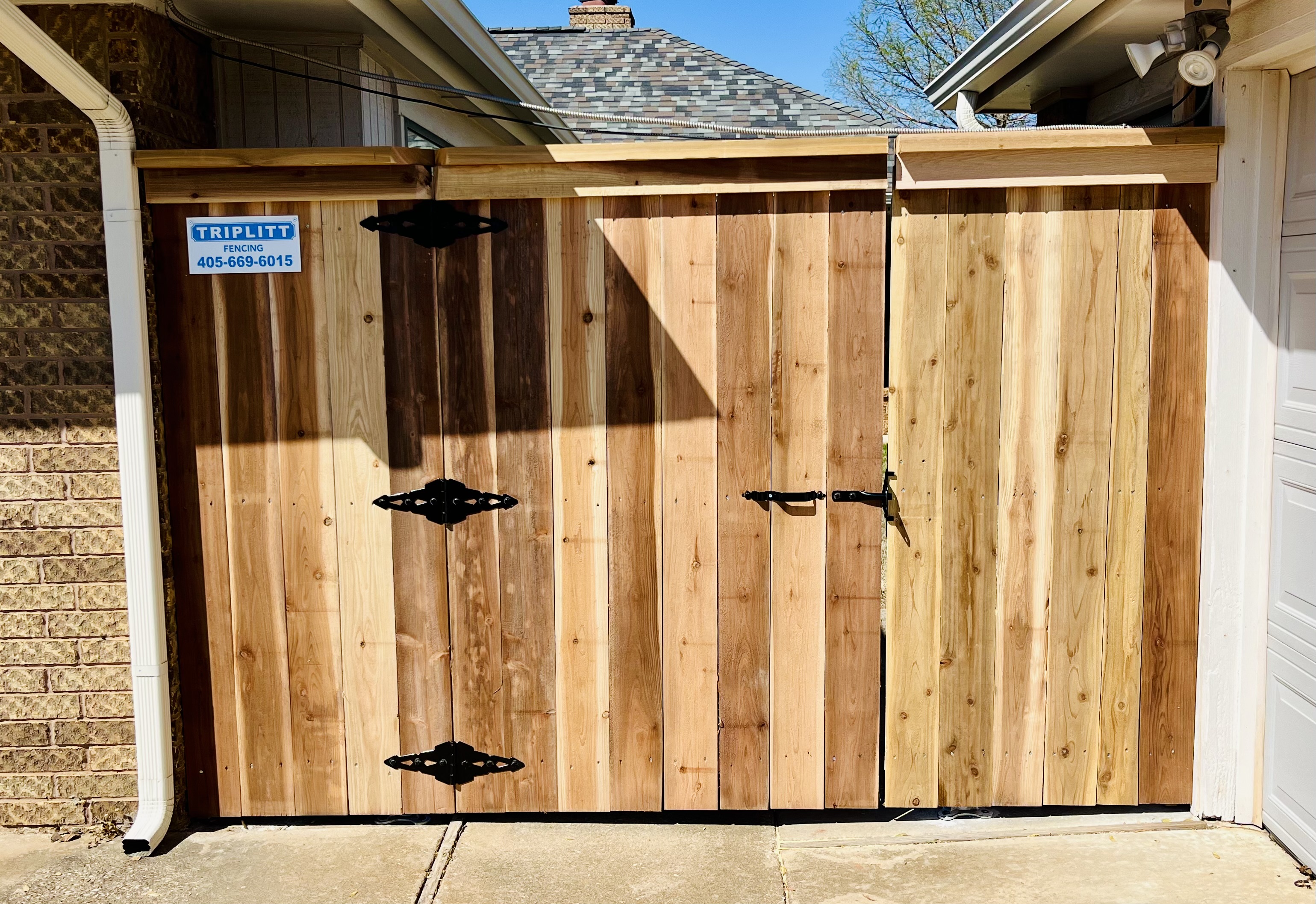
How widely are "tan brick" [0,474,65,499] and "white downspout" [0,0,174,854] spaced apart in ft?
0.68

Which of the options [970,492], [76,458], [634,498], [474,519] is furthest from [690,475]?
[76,458]

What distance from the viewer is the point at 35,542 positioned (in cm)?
351

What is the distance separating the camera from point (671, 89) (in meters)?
8.79

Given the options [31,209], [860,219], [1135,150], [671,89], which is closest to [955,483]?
[860,219]

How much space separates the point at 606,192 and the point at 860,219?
761 mm

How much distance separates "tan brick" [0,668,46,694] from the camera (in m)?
3.55

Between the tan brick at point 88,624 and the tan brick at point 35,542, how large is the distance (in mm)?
200

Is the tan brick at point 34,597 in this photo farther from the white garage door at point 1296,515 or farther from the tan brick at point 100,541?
the white garage door at point 1296,515

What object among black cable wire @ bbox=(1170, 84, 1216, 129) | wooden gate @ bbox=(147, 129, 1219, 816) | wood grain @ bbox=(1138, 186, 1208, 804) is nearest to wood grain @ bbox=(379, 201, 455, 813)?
wooden gate @ bbox=(147, 129, 1219, 816)

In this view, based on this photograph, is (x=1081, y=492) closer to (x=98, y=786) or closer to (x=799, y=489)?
(x=799, y=489)

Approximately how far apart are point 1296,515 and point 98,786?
146 inches

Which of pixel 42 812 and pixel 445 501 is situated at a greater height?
pixel 445 501

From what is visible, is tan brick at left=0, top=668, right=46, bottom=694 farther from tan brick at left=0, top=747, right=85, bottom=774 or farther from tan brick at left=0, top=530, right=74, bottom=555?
tan brick at left=0, top=530, right=74, bottom=555

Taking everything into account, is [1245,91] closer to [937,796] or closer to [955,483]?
[955,483]
